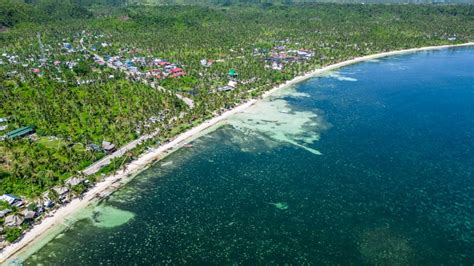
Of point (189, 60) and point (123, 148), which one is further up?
point (189, 60)

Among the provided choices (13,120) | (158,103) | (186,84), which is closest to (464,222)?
(158,103)

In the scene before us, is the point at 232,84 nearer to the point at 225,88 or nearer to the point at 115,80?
the point at 225,88

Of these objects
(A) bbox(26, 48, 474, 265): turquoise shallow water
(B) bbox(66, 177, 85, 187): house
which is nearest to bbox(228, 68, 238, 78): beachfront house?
(A) bbox(26, 48, 474, 265): turquoise shallow water

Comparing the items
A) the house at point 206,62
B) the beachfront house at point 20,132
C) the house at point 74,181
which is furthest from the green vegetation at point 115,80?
the beachfront house at point 20,132

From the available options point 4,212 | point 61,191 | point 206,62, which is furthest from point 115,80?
point 4,212

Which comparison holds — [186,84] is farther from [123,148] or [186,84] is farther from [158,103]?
[123,148]
